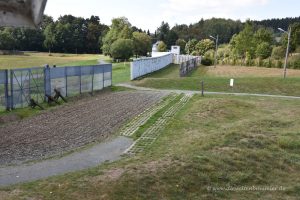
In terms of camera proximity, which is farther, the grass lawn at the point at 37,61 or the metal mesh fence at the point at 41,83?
the grass lawn at the point at 37,61

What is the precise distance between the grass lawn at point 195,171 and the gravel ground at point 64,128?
284 cm

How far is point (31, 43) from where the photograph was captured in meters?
122

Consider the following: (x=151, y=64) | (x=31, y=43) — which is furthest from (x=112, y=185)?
(x=31, y=43)

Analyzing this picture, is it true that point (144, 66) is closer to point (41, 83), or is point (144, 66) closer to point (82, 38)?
point (41, 83)

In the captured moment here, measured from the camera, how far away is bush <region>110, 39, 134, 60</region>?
235 feet

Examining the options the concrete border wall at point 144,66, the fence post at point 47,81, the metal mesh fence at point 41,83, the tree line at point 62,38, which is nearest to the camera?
the metal mesh fence at point 41,83

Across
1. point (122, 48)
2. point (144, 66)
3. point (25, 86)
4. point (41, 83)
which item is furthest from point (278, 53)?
point (25, 86)

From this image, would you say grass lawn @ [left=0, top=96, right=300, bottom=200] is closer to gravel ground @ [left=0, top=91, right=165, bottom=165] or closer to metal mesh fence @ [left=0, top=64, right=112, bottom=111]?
gravel ground @ [left=0, top=91, right=165, bottom=165]

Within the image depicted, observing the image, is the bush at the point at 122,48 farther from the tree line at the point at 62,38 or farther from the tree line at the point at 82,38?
the tree line at the point at 62,38

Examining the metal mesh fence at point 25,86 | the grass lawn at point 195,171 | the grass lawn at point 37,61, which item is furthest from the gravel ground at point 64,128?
the grass lawn at point 37,61

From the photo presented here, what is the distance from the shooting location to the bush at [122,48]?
71.8m

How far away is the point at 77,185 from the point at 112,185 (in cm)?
82

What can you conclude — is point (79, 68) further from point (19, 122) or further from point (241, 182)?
point (241, 182)

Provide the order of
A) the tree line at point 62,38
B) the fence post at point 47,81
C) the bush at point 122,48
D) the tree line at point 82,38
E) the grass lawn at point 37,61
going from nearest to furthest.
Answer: the fence post at point 47,81 < the bush at point 122,48 < the grass lawn at point 37,61 < the tree line at point 82,38 < the tree line at point 62,38
